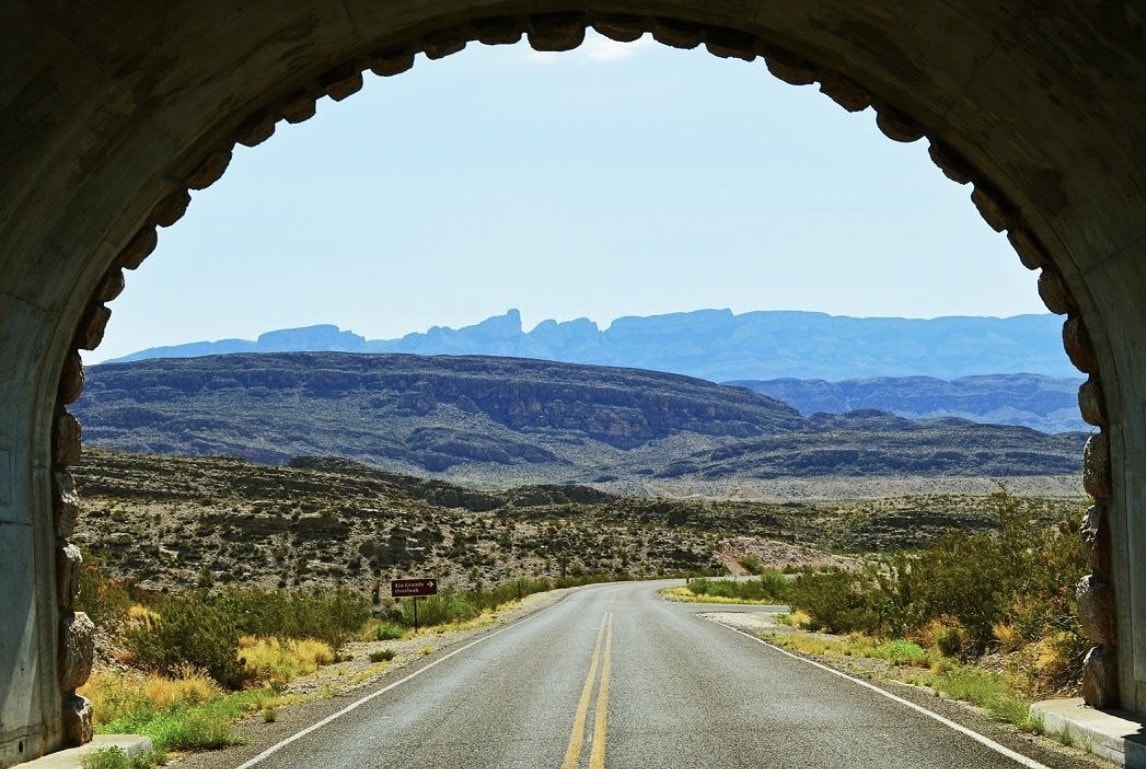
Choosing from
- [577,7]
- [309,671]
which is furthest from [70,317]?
[309,671]

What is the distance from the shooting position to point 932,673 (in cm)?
1950

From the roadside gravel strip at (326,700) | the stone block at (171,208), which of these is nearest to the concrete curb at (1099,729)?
the roadside gravel strip at (326,700)

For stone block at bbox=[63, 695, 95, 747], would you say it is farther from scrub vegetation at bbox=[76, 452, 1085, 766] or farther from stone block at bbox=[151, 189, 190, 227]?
stone block at bbox=[151, 189, 190, 227]

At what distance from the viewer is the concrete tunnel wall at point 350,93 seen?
8.57m

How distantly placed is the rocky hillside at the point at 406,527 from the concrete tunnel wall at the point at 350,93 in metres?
25.7

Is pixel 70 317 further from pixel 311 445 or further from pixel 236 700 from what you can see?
pixel 311 445

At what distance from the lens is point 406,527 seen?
67.6 metres

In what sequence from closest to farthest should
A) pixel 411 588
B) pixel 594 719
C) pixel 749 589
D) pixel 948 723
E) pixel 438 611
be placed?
pixel 948 723
pixel 594 719
pixel 411 588
pixel 438 611
pixel 749 589

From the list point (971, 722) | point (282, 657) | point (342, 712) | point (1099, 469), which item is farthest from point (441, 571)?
point (1099, 469)

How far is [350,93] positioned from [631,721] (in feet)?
26.0

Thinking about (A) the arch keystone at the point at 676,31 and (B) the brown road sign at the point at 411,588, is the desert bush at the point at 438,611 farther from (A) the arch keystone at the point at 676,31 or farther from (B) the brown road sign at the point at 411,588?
(A) the arch keystone at the point at 676,31

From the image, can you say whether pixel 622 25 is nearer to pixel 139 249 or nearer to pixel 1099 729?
pixel 139 249

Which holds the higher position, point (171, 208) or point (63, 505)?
point (171, 208)

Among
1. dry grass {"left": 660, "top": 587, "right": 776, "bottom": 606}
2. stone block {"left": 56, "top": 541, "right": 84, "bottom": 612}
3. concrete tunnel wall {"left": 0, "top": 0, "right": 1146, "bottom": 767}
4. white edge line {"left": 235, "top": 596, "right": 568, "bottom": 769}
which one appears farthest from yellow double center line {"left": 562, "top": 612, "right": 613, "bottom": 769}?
dry grass {"left": 660, "top": 587, "right": 776, "bottom": 606}
